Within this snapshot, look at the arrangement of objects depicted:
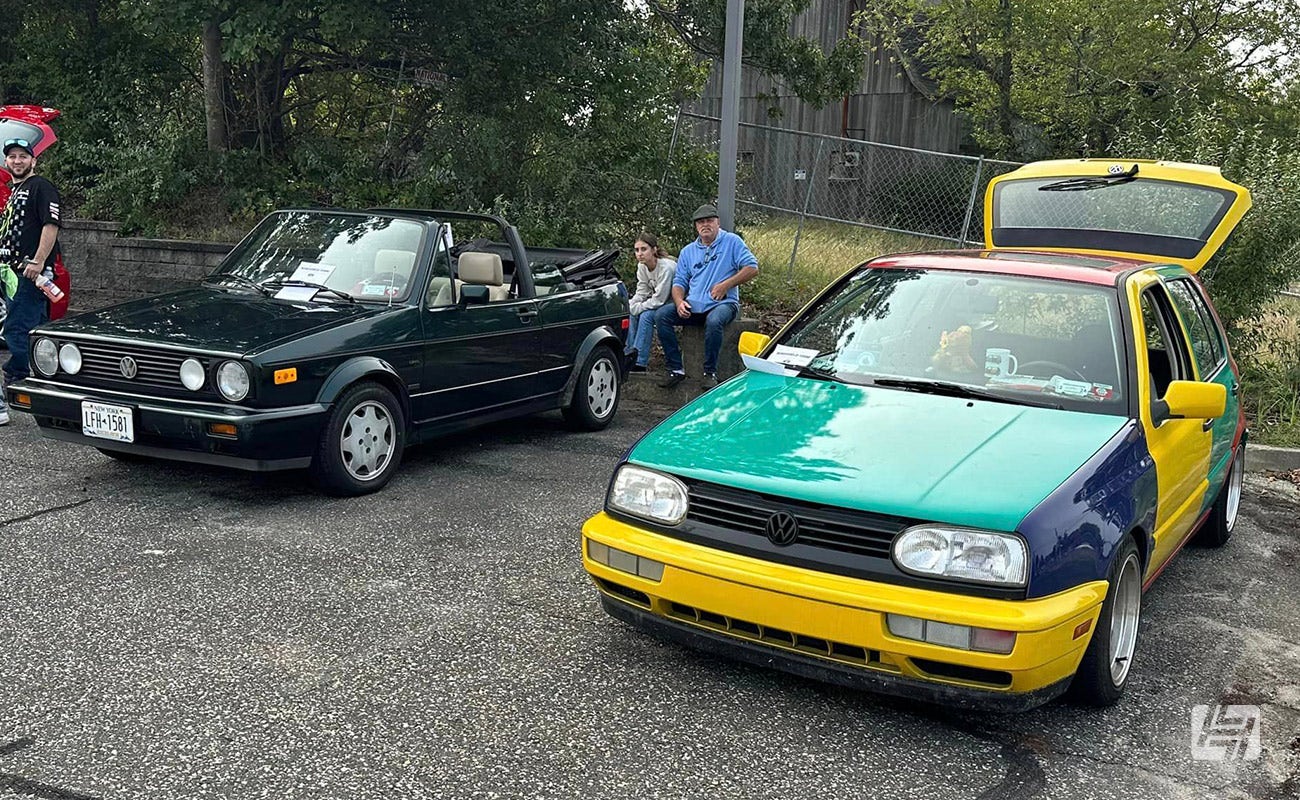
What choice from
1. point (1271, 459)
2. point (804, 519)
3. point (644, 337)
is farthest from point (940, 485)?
point (644, 337)

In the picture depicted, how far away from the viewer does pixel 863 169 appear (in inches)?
760

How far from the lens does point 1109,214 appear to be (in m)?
7.07

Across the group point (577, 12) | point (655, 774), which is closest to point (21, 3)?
point (577, 12)

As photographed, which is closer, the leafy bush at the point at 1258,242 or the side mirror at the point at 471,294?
the side mirror at the point at 471,294

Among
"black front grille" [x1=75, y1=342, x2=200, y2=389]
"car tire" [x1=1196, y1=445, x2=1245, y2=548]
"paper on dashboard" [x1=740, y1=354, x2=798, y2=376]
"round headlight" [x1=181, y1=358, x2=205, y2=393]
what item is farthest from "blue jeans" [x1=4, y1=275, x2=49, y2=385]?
Result: "car tire" [x1=1196, y1=445, x2=1245, y2=548]

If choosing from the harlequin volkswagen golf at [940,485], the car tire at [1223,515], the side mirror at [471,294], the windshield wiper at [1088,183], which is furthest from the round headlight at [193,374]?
the car tire at [1223,515]

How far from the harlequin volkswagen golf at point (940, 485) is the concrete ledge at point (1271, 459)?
10.3ft

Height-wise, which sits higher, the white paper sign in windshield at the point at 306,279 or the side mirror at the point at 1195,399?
the white paper sign in windshield at the point at 306,279

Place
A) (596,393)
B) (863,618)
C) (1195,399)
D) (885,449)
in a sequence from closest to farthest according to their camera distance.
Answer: (863,618), (885,449), (1195,399), (596,393)

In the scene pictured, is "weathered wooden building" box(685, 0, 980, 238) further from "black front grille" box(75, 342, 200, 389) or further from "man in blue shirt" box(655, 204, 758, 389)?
"black front grille" box(75, 342, 200, 389)

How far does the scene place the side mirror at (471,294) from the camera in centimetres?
705

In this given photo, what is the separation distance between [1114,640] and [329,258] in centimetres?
490

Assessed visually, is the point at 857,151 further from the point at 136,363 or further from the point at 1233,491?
the point at 136,363

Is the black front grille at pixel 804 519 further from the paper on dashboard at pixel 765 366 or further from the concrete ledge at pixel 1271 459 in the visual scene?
the concrete ledge at pixel 1271 459
